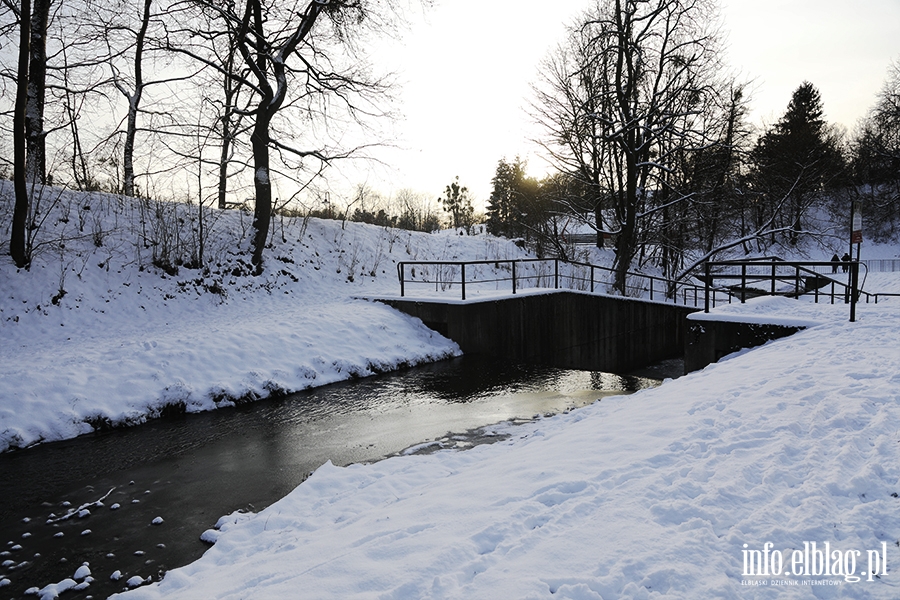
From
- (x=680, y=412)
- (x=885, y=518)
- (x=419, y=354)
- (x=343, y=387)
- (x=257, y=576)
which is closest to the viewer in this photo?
(x=885, y=518)

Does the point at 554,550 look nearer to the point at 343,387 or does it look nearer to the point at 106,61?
the point at 343,387

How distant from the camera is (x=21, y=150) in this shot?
11359 millimetres

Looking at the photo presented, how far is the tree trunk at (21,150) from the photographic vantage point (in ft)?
36.9

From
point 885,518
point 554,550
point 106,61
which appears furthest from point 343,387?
point 106,61

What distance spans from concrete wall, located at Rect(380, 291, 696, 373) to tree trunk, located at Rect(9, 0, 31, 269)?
318 inches

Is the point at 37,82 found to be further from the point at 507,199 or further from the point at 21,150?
the point at 507,199

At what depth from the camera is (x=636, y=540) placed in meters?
2.84

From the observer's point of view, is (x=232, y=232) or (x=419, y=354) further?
(x=232, y=232)

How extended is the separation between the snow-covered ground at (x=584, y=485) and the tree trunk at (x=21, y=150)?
230cm

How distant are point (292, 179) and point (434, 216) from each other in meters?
20.5

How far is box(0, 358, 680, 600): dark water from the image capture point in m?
4.34

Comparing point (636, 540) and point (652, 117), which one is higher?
point (652, 117)

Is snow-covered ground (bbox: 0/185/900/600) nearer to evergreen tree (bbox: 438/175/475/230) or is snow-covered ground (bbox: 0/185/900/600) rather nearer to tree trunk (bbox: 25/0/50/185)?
tree trunk (bbox: 25/0/50/185)

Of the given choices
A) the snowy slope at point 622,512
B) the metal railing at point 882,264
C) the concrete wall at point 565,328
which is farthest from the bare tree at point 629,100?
the metal railing at point 882,264
